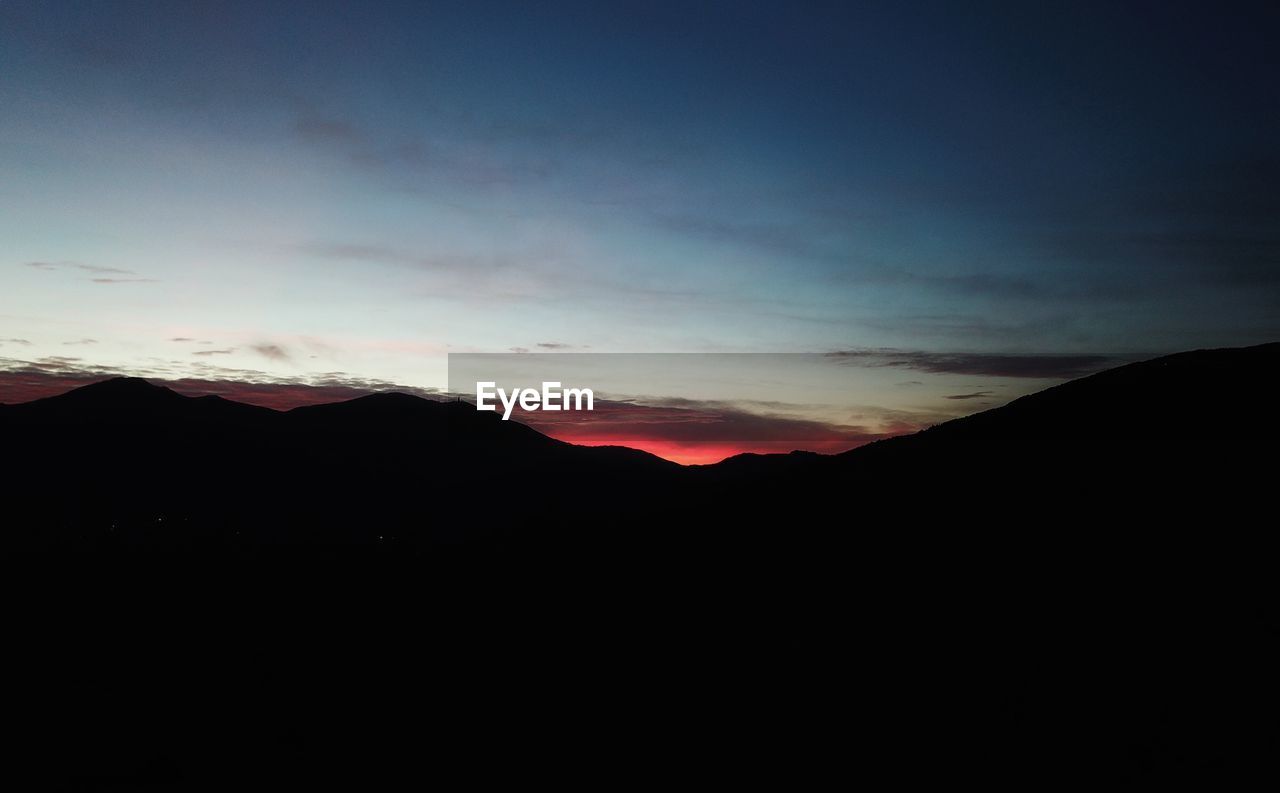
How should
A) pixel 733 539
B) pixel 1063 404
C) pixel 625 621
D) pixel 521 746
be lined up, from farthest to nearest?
pixel 1063 404, pixel 733 539, pixel 625 621, pixel 521 746

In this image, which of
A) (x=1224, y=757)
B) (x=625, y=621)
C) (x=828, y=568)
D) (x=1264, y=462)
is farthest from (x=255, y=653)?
(x=1264, y=462)

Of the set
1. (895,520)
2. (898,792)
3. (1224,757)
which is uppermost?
(895,520)

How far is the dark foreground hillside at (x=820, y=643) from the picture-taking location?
19516mm

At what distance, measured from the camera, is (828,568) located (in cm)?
3234

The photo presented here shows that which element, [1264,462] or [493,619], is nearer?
[1264,462]

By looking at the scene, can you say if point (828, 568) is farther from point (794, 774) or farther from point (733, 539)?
point (794, 774)

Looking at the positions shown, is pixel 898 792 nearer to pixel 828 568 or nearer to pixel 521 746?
pixel 521 746

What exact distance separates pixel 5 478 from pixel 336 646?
680 ft

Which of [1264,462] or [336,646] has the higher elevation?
[1264,462]

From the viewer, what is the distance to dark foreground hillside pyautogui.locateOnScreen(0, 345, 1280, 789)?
19516 millimetres

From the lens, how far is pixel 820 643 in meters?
25.8

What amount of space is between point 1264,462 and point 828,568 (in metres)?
18.6

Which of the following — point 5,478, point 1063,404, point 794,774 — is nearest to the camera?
point 794,774

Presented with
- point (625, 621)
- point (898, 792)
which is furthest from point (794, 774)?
point (625, 621)
